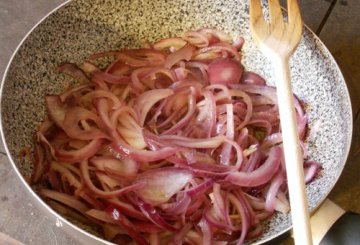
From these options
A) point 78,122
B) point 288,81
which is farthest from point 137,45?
point 288,81

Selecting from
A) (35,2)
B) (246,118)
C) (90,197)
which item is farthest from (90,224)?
(35,2)

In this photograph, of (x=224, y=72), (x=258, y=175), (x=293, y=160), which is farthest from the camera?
(x=224, y=72)

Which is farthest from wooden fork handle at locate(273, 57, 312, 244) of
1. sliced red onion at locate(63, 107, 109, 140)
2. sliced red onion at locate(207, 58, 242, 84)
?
sliced red onion at locate(63, 107, 109, 140)

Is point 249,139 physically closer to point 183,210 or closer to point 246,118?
point 246,118

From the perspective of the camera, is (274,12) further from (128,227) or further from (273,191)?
(128,227)

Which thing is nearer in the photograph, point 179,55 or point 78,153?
point 78,153

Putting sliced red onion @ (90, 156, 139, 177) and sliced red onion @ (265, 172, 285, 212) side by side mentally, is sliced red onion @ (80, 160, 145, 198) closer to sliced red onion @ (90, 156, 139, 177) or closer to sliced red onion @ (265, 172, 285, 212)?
sliced red onion @ (90, 156, 139, 177)
